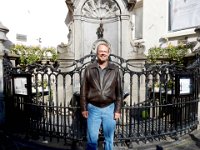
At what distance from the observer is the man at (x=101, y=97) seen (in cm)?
320

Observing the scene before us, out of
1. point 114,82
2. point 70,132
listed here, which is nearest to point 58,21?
point 70,132

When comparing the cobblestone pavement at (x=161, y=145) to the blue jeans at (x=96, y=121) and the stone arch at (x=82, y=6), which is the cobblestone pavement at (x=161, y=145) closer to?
the blue jeans at (x=96, y=121)

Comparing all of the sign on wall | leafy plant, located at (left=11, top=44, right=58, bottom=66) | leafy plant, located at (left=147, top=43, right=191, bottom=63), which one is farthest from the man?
the sign on wall

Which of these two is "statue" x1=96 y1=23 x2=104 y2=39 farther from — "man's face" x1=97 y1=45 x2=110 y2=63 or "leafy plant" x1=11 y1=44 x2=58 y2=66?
"man's face" x1=97 y1=45 x2=110 y2=63

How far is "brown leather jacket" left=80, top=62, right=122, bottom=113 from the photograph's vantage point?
3.21 metres

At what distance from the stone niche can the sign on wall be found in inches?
91.6

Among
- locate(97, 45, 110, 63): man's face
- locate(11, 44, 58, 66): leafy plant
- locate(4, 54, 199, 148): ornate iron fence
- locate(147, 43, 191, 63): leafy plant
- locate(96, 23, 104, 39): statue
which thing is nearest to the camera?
locate(97, 45, 110, 63): man's face

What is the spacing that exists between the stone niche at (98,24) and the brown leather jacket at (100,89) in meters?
3.83

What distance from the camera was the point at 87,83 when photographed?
3.31 meters

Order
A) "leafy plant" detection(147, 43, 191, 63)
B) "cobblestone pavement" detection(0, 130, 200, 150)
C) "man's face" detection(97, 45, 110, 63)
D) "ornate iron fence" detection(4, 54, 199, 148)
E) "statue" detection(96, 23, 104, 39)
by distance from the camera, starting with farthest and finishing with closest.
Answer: "statue" detection(96, 23, 104, 39) < "leafy plant" detection(147, 43, 191, 63) < "ornate iron fence" detection(4, 54, 199, 148) < "cobblestone pavement" detection(0, 130, 200, 150) < "man's face" detection(97, 45, 110, 63)

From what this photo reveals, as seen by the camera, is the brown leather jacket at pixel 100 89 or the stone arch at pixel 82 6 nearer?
the brown leather jacket at pixel 100 89

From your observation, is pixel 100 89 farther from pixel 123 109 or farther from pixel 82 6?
pixel 82 6

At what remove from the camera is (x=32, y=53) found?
7465mm

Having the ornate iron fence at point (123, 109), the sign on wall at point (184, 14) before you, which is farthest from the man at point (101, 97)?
the sign on wall at point (184, 14)
